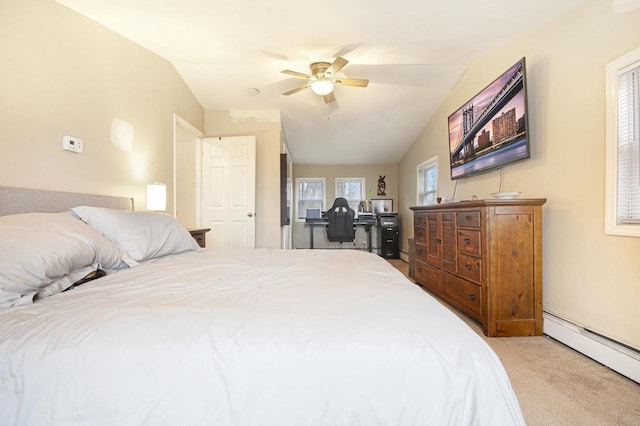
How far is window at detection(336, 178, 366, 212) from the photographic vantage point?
6336 millimetres

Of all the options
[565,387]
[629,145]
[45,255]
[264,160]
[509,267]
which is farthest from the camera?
[264,160]

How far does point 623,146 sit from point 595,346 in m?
1.24

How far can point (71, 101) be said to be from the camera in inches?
73.0

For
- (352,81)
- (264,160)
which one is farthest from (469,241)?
(264,160)

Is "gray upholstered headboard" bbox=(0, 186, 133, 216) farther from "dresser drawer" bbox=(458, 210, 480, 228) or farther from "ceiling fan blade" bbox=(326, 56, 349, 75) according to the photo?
"dresser drawer" bbox=(458, 210, 480, 228)

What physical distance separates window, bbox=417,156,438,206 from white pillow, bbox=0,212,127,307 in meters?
4.09

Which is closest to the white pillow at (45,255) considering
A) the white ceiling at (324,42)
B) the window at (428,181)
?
the white ceiling at (324,42)

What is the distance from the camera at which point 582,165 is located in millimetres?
1798

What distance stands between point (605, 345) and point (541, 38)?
2.25 m

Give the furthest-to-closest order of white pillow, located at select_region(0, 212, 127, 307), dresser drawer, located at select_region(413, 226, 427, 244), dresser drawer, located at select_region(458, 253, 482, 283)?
dresser drawer, located at select_region(413, 226, 427, 244), dresser drawer, located at select_region(458, 253, 482, 283), white pillow, located at select_region(0, 212, 127, 307)

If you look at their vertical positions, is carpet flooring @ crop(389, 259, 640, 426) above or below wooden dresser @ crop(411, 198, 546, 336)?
below

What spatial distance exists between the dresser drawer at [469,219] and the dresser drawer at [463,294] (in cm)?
49

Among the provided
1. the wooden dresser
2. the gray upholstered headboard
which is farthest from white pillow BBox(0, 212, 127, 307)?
the wooden dresser

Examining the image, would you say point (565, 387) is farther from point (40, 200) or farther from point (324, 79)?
point (40, 200)
